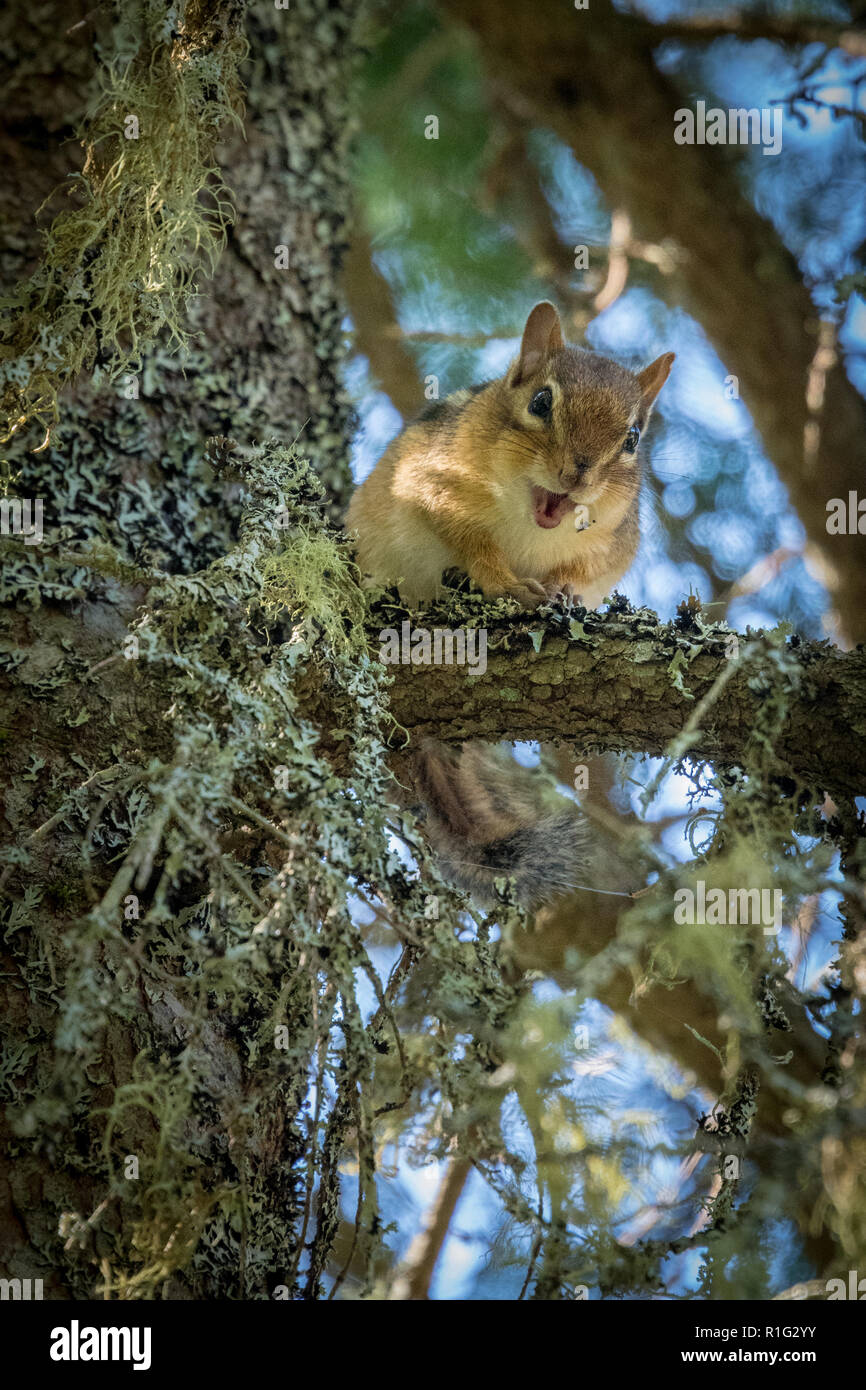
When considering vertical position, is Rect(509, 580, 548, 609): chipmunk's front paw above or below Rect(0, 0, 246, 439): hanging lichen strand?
below

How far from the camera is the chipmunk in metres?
2.05

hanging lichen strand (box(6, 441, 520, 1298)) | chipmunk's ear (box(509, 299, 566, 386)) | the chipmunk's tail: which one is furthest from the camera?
chipmunk's ear (box(509, 299, 566, 386))

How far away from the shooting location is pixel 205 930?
1636 millimetres

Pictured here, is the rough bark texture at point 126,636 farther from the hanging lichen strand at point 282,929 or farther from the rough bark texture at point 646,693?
the rough bark texture at point 646,693

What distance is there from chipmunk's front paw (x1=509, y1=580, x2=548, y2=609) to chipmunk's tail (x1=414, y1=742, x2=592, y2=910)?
1.13 ft

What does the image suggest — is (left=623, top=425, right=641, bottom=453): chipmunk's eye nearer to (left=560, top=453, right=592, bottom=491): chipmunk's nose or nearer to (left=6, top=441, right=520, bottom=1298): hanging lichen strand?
(left=560, top=453, right=592, bottom=491): chipmunk's nose

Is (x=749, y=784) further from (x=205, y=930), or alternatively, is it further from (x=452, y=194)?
(x=452, y=194)

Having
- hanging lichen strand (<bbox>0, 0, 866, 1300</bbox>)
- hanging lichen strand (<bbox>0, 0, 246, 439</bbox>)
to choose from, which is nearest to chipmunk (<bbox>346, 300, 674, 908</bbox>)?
hanging lichen strand (<bbox>0, 0, 866, 1300</bbox>)

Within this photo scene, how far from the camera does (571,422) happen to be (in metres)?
2.26

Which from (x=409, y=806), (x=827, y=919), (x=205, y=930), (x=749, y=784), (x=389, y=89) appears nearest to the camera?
(x=749, y=784)

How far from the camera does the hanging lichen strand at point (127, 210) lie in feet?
5.08

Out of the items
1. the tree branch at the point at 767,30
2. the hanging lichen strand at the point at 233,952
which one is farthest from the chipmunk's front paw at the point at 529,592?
the tree branch at the point at 767,30
